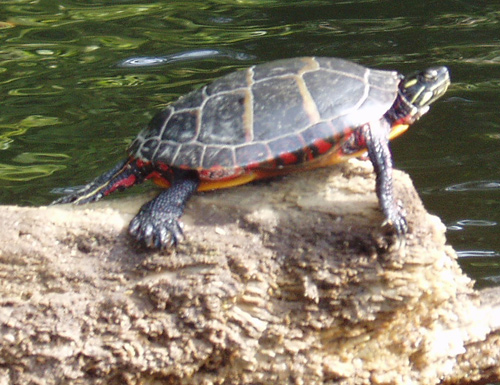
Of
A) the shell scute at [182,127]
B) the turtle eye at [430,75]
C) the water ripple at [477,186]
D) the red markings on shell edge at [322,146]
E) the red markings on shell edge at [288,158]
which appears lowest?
the water ripple at [477,186]

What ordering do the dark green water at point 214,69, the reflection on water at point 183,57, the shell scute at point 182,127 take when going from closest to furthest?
the shell scute at point 182,127 → the dark green water at point 214,69 → the reflection on water at point 183,57

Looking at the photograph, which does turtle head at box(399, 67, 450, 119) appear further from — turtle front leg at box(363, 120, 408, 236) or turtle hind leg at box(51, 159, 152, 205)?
turtle hind leg at box(51, 159, 152, 205)

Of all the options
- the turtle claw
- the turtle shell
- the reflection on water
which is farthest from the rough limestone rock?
the reflection on water

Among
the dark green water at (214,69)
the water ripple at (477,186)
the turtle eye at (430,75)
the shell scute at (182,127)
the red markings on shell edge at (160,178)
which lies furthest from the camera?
the dark green water at (214,69)

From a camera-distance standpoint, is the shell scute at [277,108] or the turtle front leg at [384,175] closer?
the turtle front leg at [384,175]

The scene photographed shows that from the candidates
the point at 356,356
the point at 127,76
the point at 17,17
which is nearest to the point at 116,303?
the point at 356,356

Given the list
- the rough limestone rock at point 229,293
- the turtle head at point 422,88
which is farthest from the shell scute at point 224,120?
the turtle head at point 422,88

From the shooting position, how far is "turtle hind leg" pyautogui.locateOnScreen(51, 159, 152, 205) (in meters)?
3.27

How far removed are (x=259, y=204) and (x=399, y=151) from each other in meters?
2.80

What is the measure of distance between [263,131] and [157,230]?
0.60 m

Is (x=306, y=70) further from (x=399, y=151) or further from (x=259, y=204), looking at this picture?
(x=399, y=151)

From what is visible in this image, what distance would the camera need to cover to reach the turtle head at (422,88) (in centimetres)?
332

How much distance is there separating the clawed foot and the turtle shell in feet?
0.89

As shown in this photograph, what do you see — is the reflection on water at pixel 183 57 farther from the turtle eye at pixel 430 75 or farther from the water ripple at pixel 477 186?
the turtle eye at pixel 430 75
